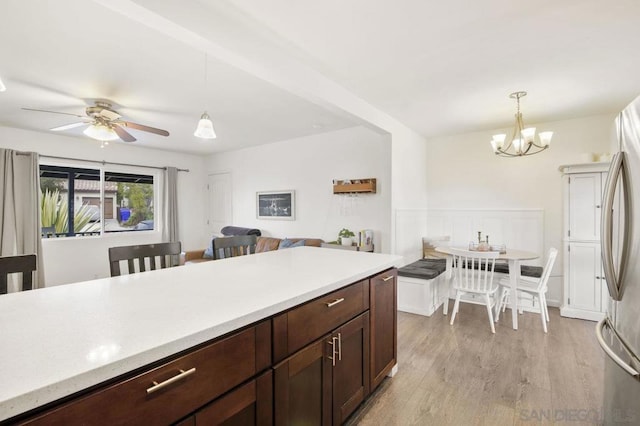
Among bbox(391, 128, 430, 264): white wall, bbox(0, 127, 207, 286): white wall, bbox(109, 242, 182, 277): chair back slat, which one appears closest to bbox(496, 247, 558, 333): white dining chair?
bbox(391, 128, 430, 264): white wall

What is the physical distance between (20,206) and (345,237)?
4.62m

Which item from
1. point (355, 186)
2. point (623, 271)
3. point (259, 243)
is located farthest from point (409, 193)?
point (623, 271)

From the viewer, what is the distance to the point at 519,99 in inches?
127

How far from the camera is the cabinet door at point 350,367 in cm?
158

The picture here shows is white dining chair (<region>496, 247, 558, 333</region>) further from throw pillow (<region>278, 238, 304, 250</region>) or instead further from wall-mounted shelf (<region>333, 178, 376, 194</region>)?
throw pillow (<region>278, 238, 304, 250</region>)

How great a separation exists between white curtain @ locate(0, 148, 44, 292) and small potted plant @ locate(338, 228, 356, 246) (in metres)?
4.24

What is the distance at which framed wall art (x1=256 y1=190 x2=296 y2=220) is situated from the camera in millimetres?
5203

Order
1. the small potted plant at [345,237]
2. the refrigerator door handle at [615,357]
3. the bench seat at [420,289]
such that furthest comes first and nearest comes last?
1. the small potted plant at [345,237]
2. the bench seat at [420,289]
3. the refrigerator door handle at [615,357]

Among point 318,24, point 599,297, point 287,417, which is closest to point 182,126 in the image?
point 318,24

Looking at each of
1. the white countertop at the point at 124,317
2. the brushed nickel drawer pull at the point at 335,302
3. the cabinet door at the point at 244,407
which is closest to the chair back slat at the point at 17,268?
the white countertop at the point at 124,317

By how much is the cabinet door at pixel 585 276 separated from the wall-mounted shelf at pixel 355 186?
2442 mm

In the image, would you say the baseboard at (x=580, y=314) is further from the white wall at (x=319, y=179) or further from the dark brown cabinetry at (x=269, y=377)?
the dark brown cabinetry at (x=269, y=377)

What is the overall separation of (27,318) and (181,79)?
240 cm

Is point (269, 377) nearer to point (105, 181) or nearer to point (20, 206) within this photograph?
point (20, 206)
